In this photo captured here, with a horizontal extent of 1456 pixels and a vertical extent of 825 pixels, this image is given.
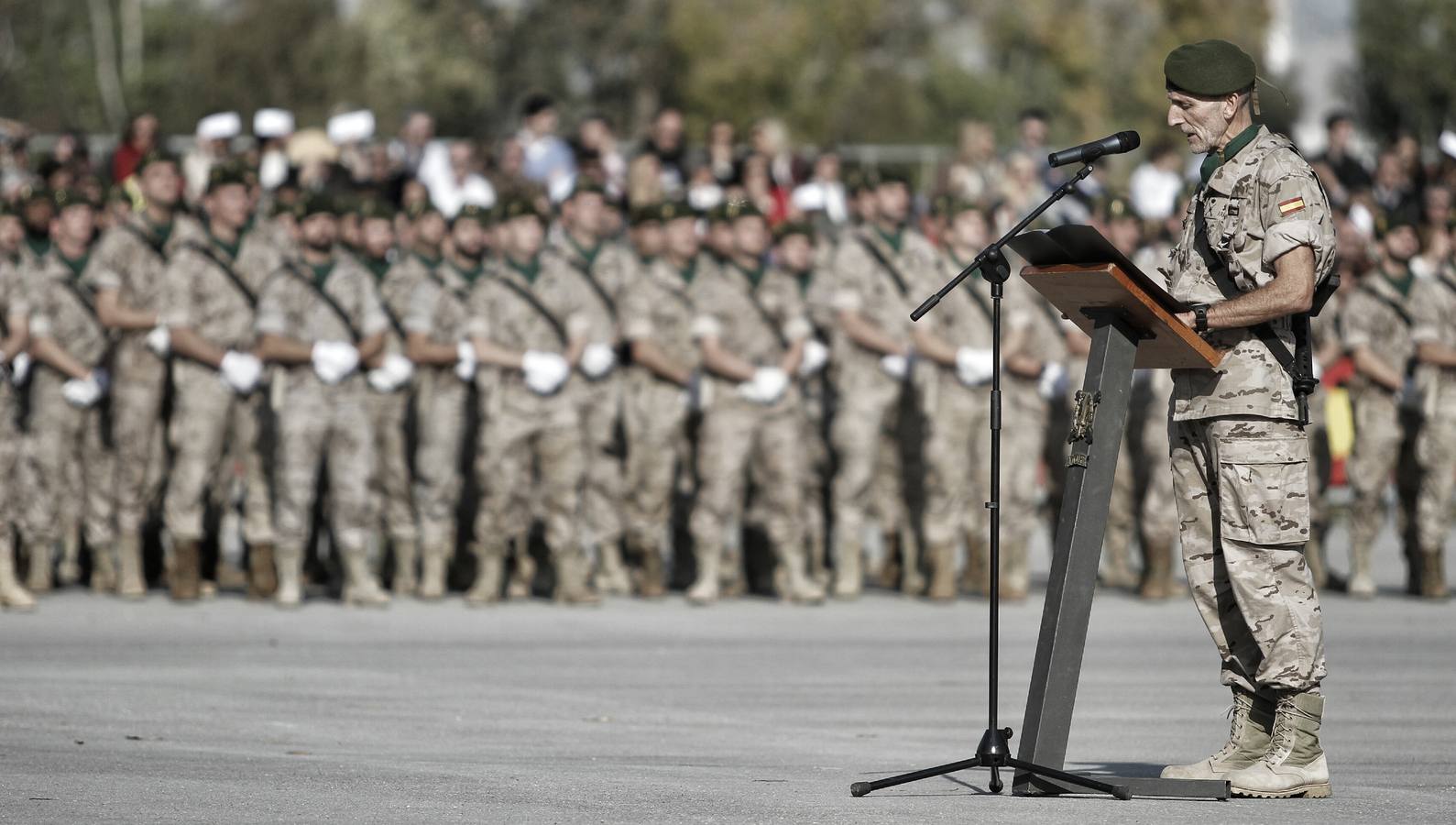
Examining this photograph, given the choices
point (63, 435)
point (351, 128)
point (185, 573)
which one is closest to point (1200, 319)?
point (185, 573)

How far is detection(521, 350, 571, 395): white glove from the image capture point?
1419 cm

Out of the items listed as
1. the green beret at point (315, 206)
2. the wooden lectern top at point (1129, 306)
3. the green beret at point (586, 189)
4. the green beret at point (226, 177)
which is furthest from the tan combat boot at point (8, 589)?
the wooden lectern top at point (1129, 306)

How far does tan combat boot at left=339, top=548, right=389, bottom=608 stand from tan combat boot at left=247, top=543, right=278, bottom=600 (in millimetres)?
531

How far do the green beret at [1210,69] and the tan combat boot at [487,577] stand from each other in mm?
7656

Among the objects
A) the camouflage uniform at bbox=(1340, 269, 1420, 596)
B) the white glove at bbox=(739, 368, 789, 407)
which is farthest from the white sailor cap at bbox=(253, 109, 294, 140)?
the camouflage uniform at bbox=(1340, 269, 1420, 596)

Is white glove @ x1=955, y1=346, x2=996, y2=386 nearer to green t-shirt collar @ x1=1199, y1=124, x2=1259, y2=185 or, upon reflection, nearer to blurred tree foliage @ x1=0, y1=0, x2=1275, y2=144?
green t-shirt collar @ x1=1199, y1=124, x2=1259, y2=185

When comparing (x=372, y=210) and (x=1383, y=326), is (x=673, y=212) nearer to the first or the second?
(x=372, y=210)

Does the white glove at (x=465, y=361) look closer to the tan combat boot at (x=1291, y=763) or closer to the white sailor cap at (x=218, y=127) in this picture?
the white sailor cap at (x=218, y=127)

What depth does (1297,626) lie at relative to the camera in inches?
293

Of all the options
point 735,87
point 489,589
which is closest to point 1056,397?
point 489,589

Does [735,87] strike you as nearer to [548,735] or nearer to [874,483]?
[874,483]

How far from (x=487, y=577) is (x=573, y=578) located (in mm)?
548

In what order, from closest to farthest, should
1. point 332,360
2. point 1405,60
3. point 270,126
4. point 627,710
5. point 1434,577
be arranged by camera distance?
point 627,710, point 332,360, point 1434,577, point 270,126, point 1405,60

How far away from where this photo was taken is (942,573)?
47.9 ft
